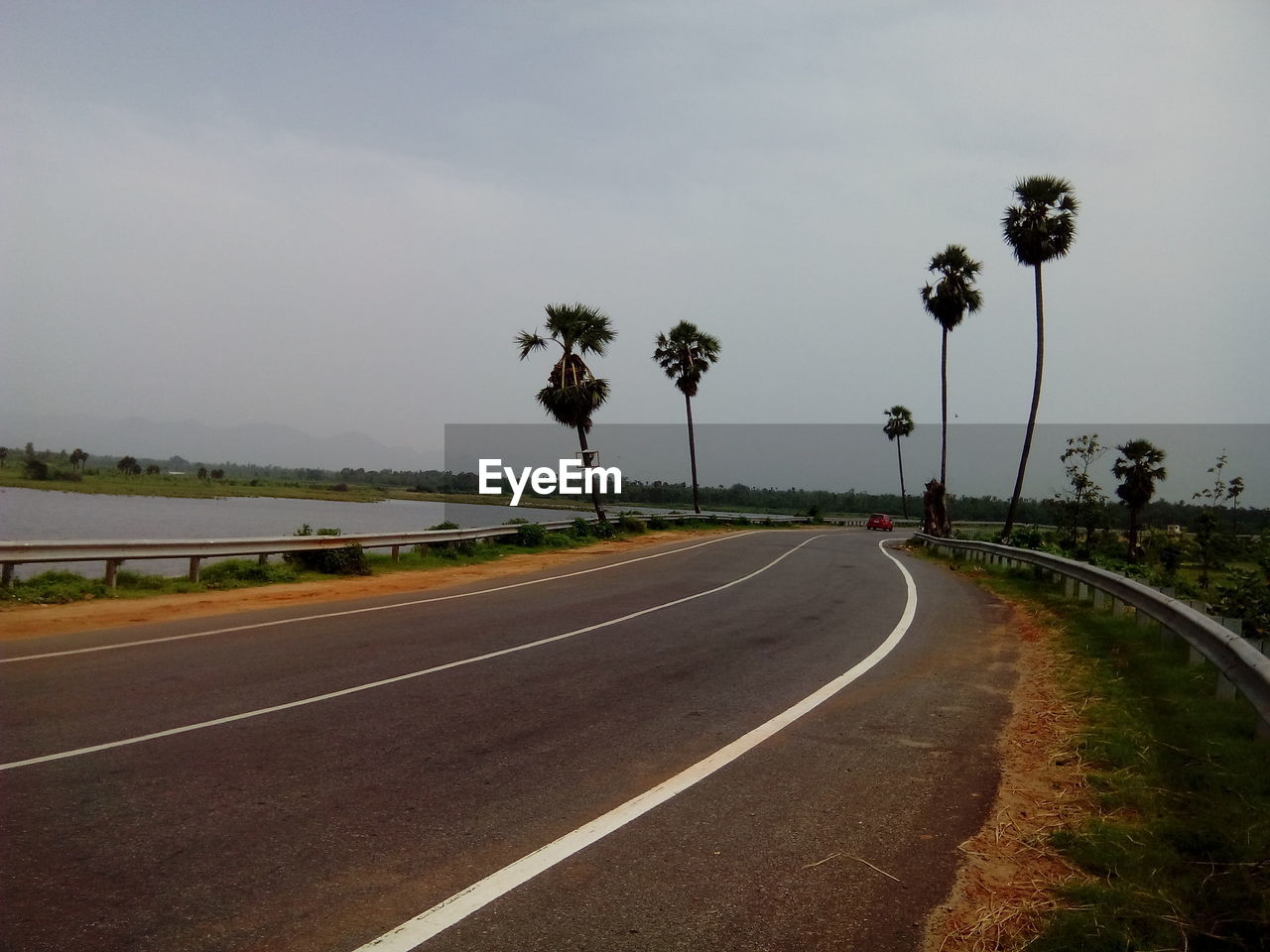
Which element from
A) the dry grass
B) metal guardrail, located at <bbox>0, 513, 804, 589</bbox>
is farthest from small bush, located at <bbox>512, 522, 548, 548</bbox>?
the dry grass

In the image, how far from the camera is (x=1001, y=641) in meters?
11.7

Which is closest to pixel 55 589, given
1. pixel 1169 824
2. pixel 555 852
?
pixel 555 852

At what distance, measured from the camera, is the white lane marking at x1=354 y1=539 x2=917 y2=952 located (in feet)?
11.7

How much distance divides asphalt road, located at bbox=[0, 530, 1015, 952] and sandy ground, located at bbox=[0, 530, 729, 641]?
5.09ft

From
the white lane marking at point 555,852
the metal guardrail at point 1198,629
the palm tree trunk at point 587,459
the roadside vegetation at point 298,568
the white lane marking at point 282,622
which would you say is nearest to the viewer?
the white lane marking at point 555,852

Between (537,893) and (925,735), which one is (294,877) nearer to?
(537,893)

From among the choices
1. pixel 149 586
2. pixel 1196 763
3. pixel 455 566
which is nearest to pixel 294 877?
pixel 1196 763

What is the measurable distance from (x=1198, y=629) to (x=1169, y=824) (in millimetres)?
3938

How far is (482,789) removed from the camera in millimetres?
5301

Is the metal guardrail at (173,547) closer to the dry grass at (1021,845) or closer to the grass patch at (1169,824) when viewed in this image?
the dry grass at (1021,845)

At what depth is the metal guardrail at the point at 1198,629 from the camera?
18.4 feet

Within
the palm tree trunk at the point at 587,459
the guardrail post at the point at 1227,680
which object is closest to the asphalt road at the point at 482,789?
the guardrail post at the point at 1227,680

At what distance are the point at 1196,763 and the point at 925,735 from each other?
1.80 meters

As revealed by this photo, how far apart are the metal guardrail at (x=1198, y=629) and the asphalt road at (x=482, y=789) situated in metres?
1.70
